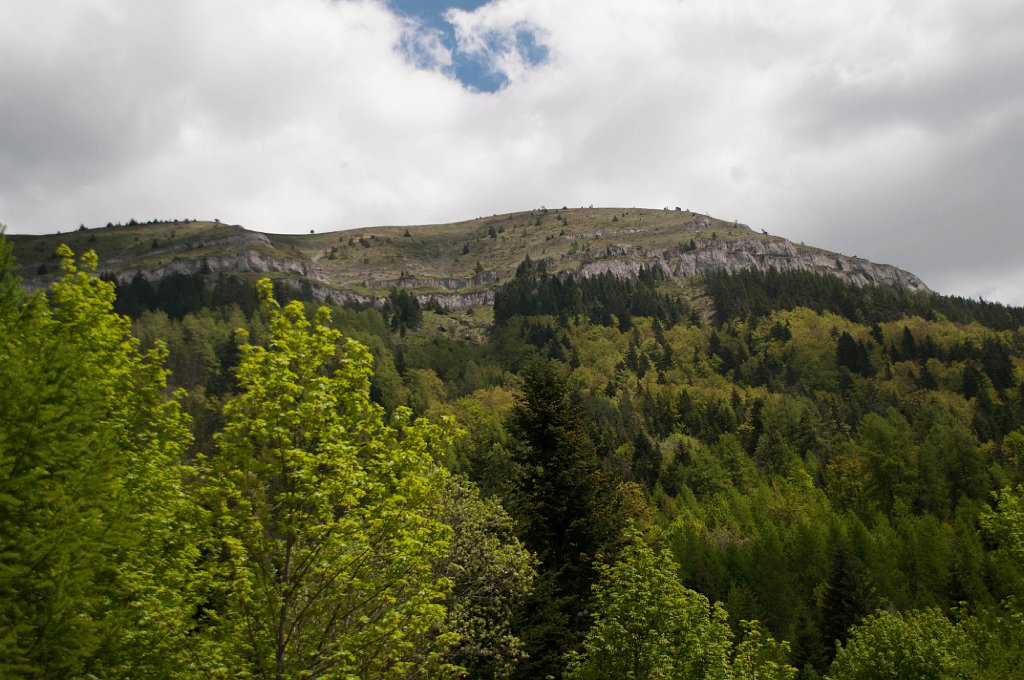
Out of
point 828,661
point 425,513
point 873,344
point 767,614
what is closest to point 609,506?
point 425,513

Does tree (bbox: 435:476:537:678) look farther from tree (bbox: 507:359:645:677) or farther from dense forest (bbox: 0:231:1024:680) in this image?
tree (bbox: 507:359:645:677)

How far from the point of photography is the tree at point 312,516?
12.9 m

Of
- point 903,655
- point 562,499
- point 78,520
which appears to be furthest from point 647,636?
point 903,655

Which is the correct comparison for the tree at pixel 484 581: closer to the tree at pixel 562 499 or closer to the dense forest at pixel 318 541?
the dense forest at pixel 318 541

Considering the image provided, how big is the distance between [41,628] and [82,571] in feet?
3.28

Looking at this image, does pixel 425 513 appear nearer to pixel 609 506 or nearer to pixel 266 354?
pixel 266 354

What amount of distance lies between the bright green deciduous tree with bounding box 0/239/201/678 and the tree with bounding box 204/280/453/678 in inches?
45.9

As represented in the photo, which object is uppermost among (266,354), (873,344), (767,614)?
(873,344)

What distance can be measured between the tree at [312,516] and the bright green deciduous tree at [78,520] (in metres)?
1.17

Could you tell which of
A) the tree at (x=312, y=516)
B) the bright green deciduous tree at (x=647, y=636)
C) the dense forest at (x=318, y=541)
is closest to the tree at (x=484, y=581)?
the dense forest at (x=318, y=541)

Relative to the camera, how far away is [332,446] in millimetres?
12898

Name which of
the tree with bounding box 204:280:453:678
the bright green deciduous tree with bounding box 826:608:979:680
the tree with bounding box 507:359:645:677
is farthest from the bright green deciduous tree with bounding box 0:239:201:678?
the bright green deciduous tree with bounding box 826:608:979:680

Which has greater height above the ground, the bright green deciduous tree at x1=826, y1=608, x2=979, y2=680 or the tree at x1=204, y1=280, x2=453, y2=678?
the tree at x1=204, y1=280, x2=453, y2=678

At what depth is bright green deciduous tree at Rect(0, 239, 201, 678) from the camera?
1092cm
